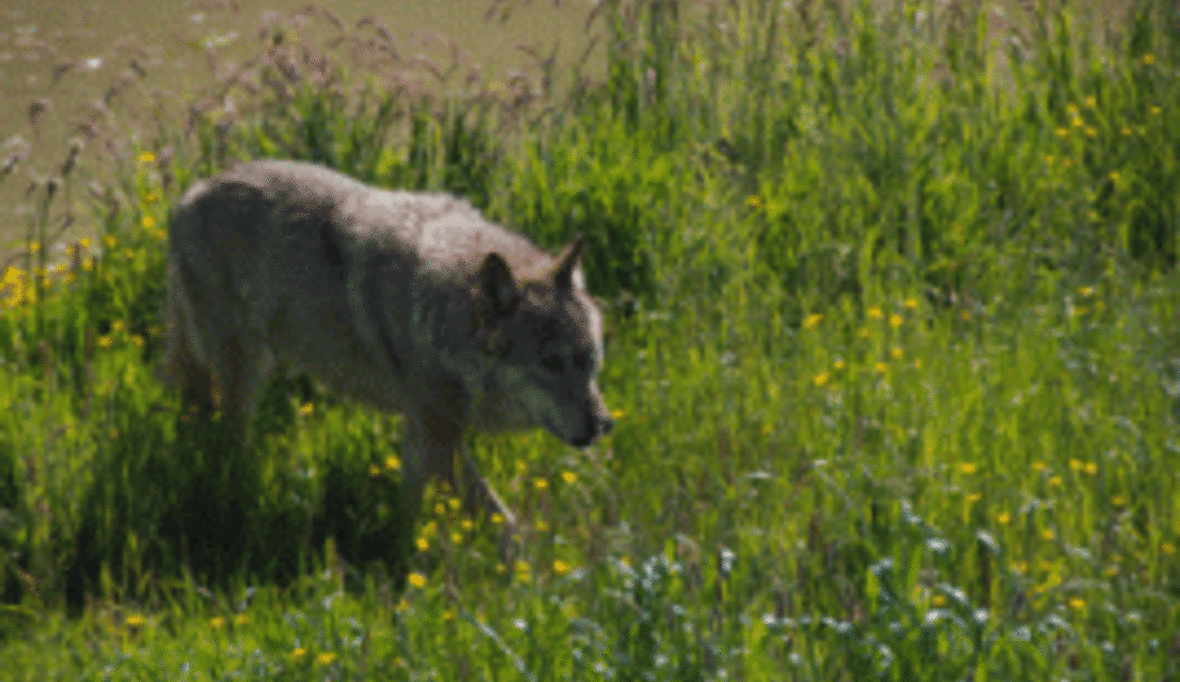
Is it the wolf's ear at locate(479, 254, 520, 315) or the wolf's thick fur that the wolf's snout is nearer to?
the wolf's thick fur

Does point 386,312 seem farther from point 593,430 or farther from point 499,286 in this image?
point 593,430

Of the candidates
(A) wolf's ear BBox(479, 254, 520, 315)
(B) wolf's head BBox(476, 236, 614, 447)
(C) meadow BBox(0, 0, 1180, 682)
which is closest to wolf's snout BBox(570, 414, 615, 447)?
(B) wolf's head BBox(476, 236, 614, 447)

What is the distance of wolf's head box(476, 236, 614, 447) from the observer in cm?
460

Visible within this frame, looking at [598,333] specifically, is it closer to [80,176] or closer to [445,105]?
[445,105]

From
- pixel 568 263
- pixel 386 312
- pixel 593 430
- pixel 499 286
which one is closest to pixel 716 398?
pixel 593 430

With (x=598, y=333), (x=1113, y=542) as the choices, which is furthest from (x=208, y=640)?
(x=1113, y=542)

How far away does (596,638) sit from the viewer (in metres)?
3.52

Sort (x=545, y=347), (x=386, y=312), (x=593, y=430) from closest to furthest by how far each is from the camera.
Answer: (x=593, y=430) < (x=545, y=347) < (x=386, y=312)

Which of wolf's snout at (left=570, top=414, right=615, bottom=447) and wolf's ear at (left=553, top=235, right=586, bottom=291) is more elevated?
wolf's ear at (left=553, top=235, right=586, bottom=291)

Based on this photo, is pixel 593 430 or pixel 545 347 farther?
pixel 545 347

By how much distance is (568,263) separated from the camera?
4.70m

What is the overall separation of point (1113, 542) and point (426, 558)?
1997mm

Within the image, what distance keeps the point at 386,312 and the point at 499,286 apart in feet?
1.88

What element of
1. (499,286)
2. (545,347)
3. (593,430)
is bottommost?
(593,430)
